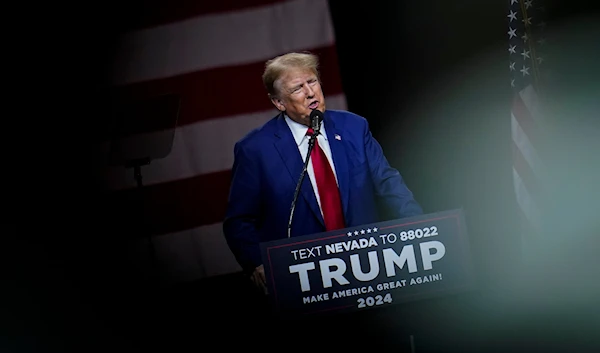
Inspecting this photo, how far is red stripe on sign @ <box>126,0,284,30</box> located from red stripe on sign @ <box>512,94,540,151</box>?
38.7 inches

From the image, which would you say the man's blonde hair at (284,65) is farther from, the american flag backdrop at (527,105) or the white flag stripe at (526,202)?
the white flag stripe at (526,202)

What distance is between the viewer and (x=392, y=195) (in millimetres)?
2381

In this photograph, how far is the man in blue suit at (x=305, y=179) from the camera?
2352 millimetres

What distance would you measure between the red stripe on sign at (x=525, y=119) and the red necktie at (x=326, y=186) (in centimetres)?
80

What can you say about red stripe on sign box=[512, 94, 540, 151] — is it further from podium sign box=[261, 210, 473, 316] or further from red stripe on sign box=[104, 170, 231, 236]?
red stripe on sign box=[104, 170, 231, 236]

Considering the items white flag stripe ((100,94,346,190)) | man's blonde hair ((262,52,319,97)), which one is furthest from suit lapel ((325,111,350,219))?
white flag stripe ((100,94,346,190))

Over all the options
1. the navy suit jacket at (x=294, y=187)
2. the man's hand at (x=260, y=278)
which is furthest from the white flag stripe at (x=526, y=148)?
the man's hand at (x=260, y=278)

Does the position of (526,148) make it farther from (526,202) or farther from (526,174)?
(526,202)

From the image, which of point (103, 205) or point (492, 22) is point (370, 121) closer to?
point (492, 22)

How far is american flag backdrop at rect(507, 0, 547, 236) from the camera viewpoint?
264 cm

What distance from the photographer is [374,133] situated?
8.66 feet

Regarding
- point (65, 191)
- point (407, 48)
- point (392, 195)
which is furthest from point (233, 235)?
point (407, 48)

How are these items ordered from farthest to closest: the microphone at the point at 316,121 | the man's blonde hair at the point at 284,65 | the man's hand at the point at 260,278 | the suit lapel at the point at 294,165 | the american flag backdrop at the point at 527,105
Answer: the american flag backdrop at the point at 527,105 → the man's blonde hair at the point at 284,65 → the suit lapel at the point at 294,165 → the man's hand at the point at 260,278 → the microphone at the point at 316,121

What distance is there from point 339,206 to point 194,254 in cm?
68
